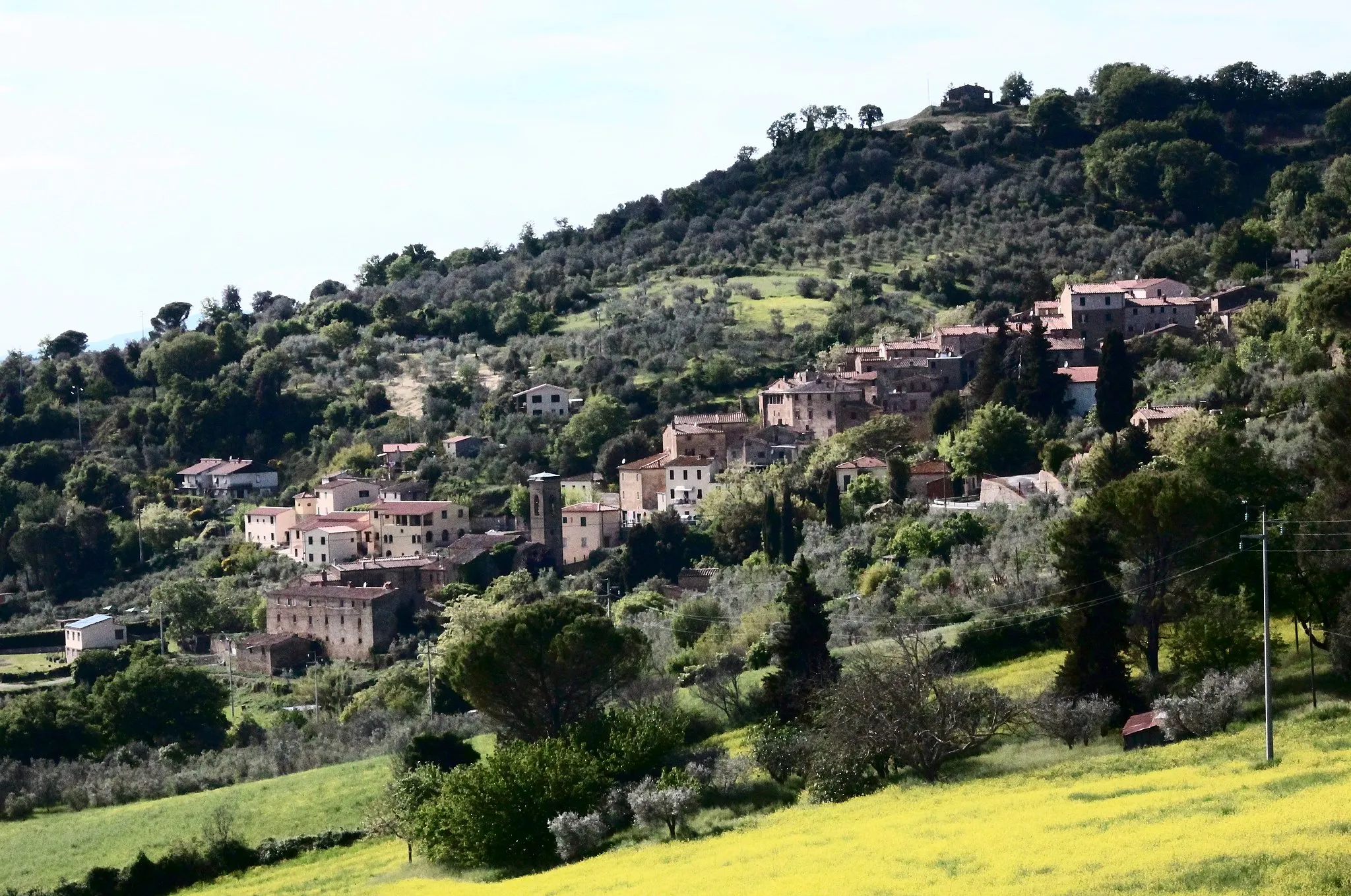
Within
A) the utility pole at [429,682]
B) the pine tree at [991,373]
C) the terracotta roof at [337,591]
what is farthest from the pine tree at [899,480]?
the terracotta roof at [337,591]

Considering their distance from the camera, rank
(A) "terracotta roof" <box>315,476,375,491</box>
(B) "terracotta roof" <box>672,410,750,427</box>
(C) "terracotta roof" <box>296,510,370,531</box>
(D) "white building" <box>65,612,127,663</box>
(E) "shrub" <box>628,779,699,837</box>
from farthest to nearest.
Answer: (A) "terracotta roof" <box>315,476,375,491</box> → (C) "terracotta roof" <box>296,510,370,531</box> → (B) "terracotta roof" <box>672,410,750,427</box> → (D) "white building" <box>65,612,127,663</box> → (E) "shrub" <box>628,779,699,837</box>

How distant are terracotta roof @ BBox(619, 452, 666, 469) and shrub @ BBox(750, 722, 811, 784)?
39191 mm

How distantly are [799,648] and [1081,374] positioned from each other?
1247 inches

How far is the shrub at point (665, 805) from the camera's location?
35938 mm

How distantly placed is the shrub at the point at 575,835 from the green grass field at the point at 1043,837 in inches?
49.2

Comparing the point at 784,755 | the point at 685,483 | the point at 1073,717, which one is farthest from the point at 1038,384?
the point at 1073,717

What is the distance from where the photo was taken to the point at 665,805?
36062 millimetres

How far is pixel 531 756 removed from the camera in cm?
3844

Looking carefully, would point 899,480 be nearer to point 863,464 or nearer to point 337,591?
point 863,464

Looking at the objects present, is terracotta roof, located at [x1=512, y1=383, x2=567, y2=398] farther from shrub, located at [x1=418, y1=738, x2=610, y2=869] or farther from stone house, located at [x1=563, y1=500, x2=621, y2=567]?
shrub, located at [x1=418, y1=738, x2=610, y2=869]

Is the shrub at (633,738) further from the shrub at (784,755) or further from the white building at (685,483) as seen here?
the white building at (685,483)

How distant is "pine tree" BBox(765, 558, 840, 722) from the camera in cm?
4206

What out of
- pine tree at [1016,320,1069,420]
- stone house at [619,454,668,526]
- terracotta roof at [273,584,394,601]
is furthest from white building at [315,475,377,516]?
pine tree at [1016,320,1069,420]

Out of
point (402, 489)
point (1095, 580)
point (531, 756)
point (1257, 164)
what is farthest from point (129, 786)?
point (1257, 164)
